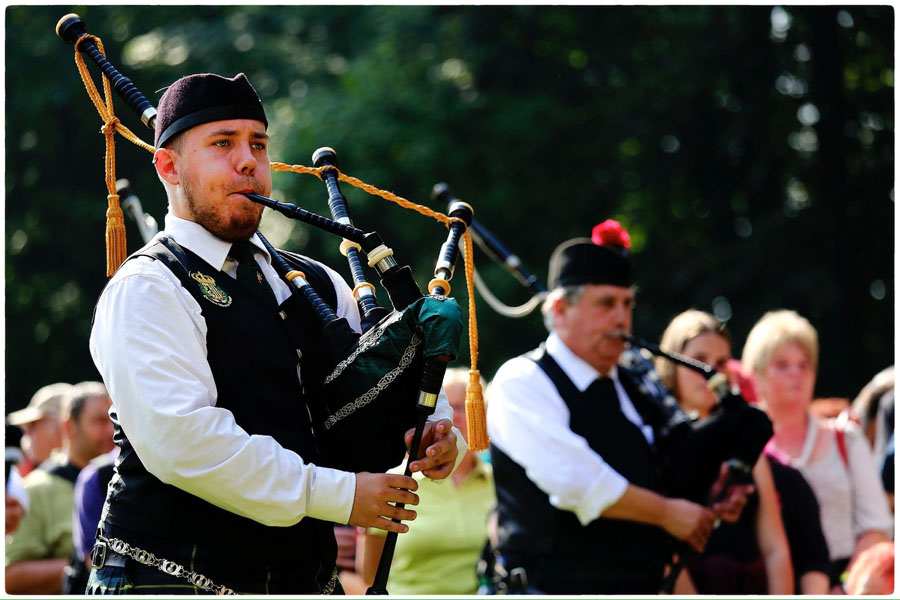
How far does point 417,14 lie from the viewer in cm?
1072

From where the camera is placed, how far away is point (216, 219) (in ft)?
8.57

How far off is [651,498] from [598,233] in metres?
1.11

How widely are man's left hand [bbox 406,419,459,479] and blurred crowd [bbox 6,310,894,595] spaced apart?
160cm

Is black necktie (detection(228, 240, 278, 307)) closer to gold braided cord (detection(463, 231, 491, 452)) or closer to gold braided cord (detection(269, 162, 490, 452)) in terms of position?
gold braided cord (detection(269, 162, 490, 452))

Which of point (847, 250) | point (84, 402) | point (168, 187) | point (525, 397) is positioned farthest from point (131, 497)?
point (847, 250)

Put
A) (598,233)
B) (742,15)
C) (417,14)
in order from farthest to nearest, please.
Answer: (417,14), (742,15), (598,233)

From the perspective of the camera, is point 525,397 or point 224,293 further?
point 525,397

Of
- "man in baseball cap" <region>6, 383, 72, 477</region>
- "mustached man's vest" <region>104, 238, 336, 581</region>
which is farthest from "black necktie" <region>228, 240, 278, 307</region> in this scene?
"man in baseball cap" <region>6, 383, 72, 477</region>

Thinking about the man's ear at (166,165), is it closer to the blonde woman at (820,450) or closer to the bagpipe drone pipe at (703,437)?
the bagpipe drone pipe at (703,437)

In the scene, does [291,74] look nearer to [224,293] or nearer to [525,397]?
[525,397]

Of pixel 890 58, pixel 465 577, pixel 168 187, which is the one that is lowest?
pixel 465 577

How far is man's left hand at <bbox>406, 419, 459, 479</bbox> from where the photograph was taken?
2543 mm

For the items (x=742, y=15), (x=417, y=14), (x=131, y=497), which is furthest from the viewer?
(x=417, y=14)

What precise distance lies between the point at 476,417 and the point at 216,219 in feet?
2.48
